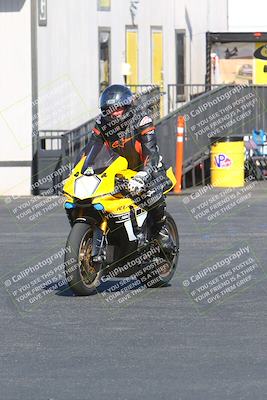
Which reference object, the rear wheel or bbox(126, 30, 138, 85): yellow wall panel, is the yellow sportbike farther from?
bbox(126, 30, 138, 85): yellow wall panel

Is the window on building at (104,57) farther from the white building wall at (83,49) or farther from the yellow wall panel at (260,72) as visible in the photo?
the yellow wall panel at (260,72)

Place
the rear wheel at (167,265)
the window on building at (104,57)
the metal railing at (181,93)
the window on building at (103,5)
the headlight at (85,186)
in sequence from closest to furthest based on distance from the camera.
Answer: the headlight at (85,186) → the rear wheel at (167,265) → the window on building at (103,5) → the window on building at (104,57) → the metal railing at (181,93)

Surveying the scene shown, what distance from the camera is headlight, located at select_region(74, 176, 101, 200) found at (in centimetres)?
1080

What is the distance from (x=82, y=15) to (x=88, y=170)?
16.6m

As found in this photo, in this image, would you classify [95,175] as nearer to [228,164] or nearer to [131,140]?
[131,140]

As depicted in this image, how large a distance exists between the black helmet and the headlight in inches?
25.4

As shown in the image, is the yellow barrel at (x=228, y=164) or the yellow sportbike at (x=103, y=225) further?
the yellow barrel at (x=228, y=164)

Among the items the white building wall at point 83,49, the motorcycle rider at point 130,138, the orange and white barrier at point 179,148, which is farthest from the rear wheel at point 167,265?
the white building wall at point 83,49

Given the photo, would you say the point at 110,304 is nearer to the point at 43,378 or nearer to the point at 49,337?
the point at 49,337

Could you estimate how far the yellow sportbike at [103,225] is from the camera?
1080 cm

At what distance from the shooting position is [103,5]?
91.9 ft

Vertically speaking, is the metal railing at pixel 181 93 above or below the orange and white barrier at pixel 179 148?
above

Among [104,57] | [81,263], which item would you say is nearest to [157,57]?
[104,57]

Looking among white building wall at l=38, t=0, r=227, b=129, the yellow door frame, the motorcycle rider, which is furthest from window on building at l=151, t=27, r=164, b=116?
the motorcycle rider
